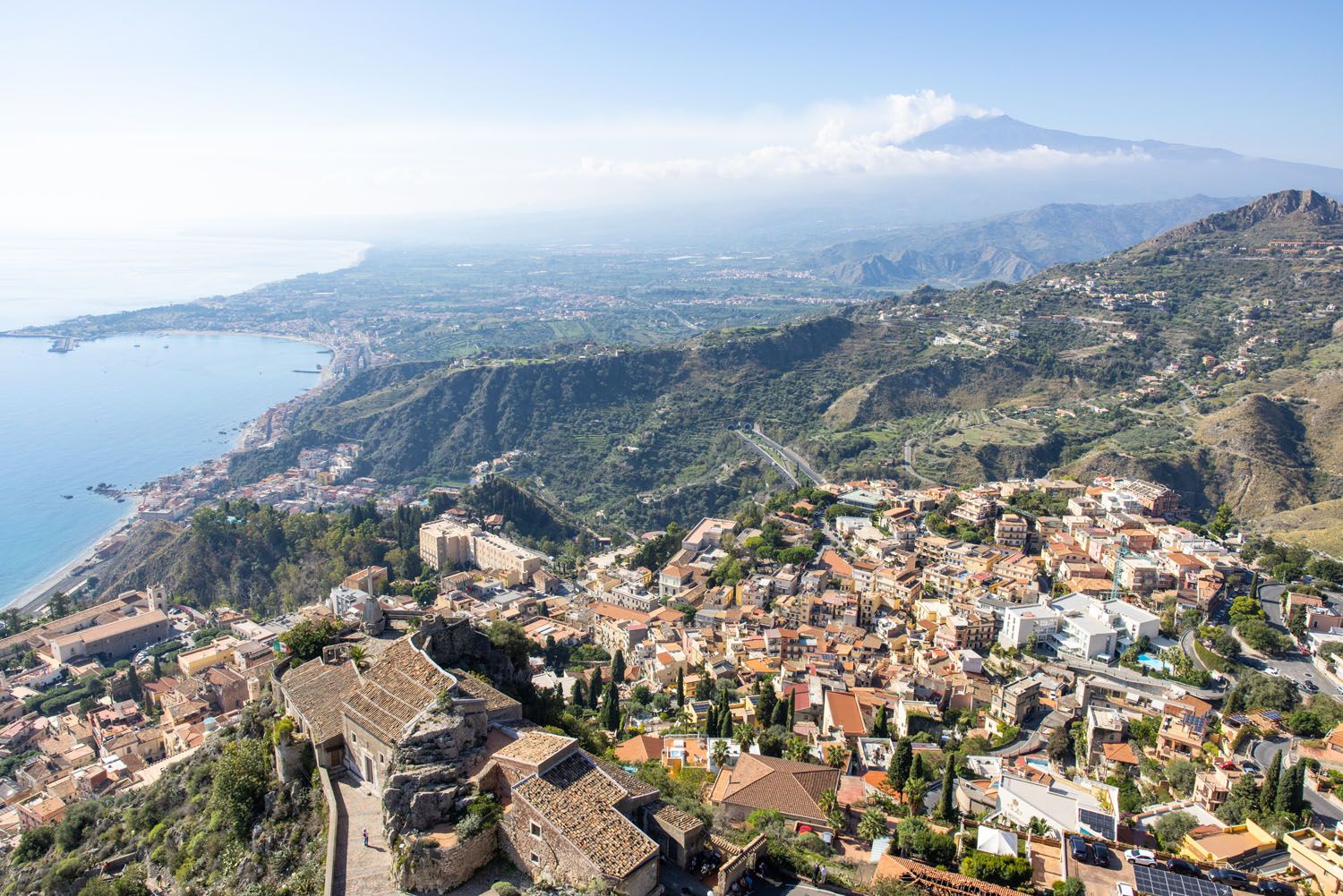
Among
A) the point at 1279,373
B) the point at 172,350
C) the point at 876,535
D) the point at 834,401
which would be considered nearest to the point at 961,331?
the point at 834,401

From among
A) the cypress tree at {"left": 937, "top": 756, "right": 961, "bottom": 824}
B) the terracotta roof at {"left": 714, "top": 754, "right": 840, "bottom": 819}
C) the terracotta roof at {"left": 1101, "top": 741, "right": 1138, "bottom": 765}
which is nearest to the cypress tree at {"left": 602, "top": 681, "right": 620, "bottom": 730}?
the terracotta roof at {"left": 714, "top": 754, "right": 840, "bottom": 819}

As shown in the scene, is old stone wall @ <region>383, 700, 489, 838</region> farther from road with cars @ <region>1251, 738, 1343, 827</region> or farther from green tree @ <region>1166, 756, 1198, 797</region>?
road with cars @ <region>1251, 738, 1343, 827</region>

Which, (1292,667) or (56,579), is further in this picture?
(56,579)

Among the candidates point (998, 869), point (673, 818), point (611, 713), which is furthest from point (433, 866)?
point (611, 713)

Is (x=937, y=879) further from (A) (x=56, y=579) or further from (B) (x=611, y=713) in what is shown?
(A) (x=56, y=579)

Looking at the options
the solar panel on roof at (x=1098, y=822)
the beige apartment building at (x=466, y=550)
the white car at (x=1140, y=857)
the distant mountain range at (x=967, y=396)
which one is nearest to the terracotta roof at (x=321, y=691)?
the white car at (x=1140, y=857)

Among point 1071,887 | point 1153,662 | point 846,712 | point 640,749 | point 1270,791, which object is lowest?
point 1153,662
